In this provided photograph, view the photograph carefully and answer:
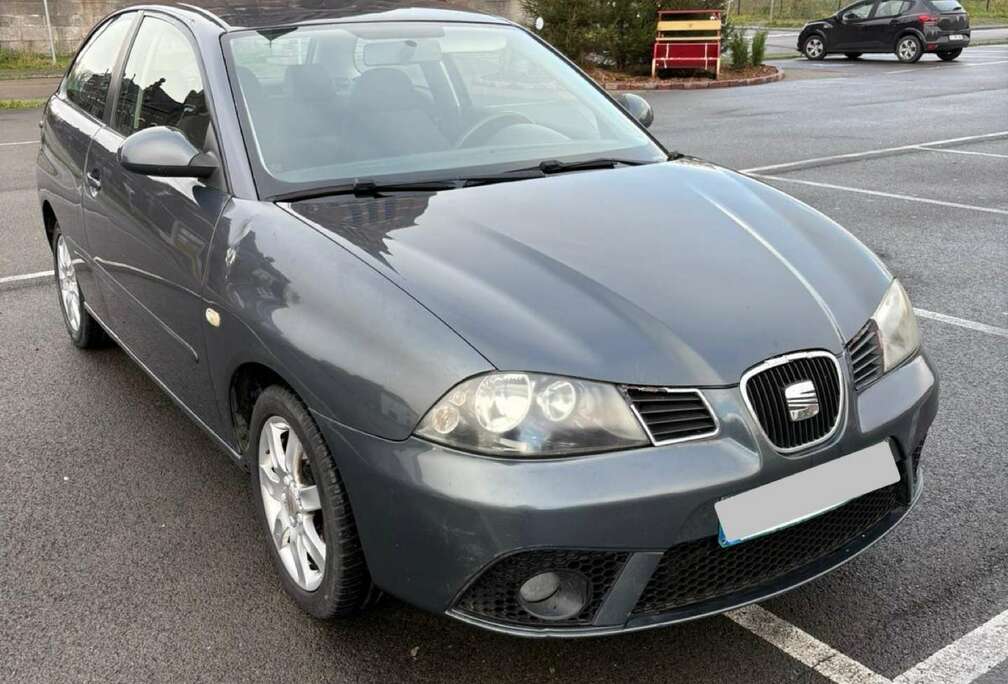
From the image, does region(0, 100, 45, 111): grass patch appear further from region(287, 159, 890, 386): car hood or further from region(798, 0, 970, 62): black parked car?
region(798, 0, 970, 62): black parked car

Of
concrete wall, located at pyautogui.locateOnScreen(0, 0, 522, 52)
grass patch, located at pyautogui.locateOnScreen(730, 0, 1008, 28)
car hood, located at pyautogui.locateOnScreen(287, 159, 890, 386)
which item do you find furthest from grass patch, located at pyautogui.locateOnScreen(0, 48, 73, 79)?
grass patch, located at pyautogui.locateOnScreen(730, 0, 1008, 28)

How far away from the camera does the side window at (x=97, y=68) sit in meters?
4.52

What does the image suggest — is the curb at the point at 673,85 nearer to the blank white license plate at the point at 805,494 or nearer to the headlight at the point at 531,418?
the blank white license plate at the point at 805,494

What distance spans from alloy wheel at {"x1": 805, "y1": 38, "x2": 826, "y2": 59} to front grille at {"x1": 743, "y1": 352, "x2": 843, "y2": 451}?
25355 millimetres

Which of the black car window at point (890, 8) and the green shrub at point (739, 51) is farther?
the black car window at point (890, 8)

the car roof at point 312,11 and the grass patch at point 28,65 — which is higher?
the car roof at point 312,11

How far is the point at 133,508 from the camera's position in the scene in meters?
3.66

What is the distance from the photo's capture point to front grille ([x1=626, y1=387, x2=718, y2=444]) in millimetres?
2420

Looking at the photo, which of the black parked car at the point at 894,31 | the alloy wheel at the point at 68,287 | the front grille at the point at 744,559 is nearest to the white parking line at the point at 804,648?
the front grille at the point at 744,559

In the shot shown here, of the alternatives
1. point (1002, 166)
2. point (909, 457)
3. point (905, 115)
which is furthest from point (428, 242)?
point (905, 115)

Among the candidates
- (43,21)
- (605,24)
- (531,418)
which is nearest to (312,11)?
(531,418)

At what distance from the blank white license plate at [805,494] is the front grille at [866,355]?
0.18 metres

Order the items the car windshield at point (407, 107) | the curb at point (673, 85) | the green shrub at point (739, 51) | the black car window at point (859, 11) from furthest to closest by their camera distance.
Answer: the black car window at point (859, 11)
the green shrub at point (739, 51)
the curb at point (673, 85)
the car windshield at point (407, 107)

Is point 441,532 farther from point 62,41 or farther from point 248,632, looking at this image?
point 62,41
